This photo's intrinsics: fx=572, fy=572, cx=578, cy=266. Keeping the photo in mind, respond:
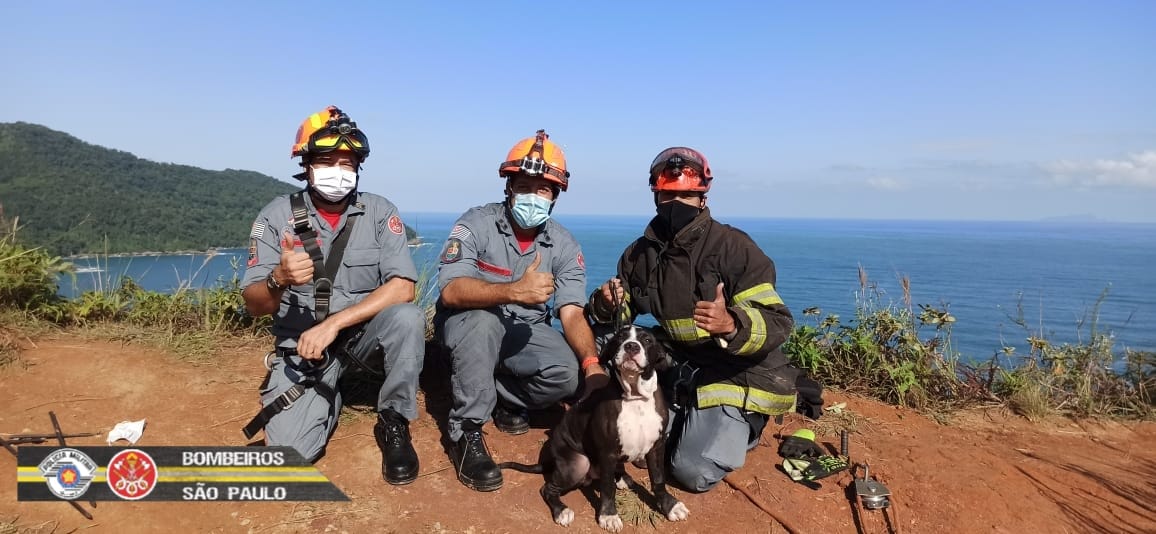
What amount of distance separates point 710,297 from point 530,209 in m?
1.46

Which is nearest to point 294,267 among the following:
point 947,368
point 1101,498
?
point 1101,498

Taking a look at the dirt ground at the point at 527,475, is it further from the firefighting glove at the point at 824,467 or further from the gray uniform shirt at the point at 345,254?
the gray uniform shirt at the point at 345,254

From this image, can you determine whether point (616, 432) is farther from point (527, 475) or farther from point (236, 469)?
point (236, 469)

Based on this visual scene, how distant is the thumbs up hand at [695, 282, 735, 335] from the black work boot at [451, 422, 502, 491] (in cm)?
160

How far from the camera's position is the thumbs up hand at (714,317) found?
10.6ft

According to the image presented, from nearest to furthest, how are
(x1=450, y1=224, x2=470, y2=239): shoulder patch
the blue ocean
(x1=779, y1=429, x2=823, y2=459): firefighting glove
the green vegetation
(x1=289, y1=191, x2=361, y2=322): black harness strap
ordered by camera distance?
(x1=289, y1=191, x2=361, y2=322): black harness strap, (x1=779, y1=429, x2=823, y2=459): firefighting glove, (x1=450, y1=224, x2=470, y2=239): shoulder patch, the green vegetation, the blue ocean

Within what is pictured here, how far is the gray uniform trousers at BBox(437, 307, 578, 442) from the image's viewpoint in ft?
12.7

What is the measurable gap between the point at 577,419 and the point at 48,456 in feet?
8.85

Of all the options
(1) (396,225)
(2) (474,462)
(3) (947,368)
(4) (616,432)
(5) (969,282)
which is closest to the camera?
(4) (616,432)

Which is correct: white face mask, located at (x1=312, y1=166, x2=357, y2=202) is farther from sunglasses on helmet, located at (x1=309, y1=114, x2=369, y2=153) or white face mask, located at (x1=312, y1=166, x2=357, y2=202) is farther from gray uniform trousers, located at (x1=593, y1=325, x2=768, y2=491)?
gray uniform trousers, located at (x1=593, y1=325, x2=768, y2=491)

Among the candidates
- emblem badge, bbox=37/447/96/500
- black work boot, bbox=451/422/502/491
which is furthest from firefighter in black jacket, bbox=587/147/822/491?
emblem badge, bbox=37/447/96/500

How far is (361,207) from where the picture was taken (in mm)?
4219

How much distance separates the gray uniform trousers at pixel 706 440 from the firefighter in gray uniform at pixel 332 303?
1.75 metres

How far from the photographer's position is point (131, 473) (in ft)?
9.59
